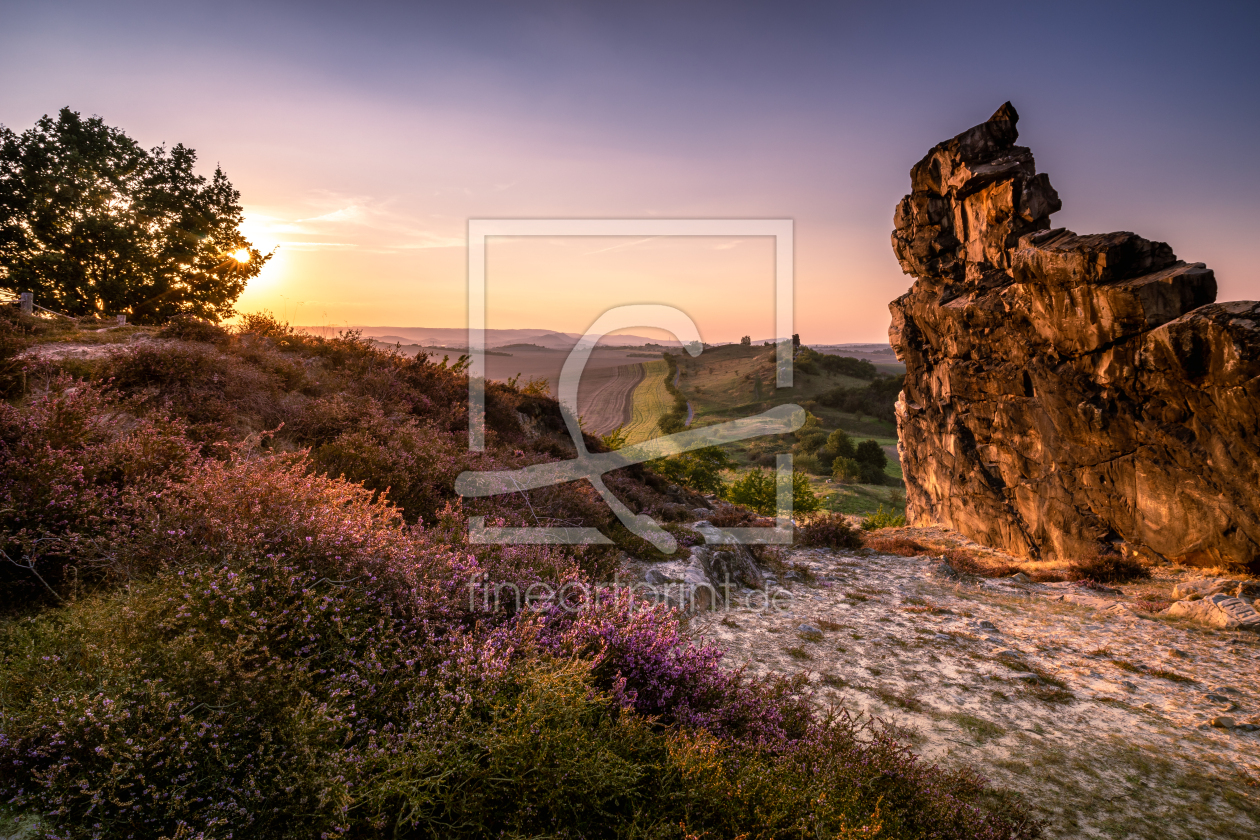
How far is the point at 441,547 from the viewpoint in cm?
491

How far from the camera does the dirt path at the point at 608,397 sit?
35438mm

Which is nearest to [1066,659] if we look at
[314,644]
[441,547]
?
[441,547]

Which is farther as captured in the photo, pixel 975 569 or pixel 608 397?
pixel 608 397

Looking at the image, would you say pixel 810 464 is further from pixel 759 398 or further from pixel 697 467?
pixel 697 467

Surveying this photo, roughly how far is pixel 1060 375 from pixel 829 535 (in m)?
8.72

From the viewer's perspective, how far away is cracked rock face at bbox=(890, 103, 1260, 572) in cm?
1241

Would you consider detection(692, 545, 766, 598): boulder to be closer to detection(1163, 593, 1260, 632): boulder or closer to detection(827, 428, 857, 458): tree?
detection(1163, 593, 1260, 632): boulder

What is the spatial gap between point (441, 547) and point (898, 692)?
511 cm

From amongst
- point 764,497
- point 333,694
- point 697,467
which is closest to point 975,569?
point 764,497

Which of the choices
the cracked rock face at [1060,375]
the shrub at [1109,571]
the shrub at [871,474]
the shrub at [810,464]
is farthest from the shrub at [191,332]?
the shrub at [810,464]

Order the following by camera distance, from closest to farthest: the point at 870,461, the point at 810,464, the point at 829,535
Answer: the point at 829,535
the point at 870,461
the point at 810,464

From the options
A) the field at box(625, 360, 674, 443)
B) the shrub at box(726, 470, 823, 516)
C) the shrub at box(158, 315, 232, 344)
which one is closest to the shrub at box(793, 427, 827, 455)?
the field at box(625, 360, 674, 443)

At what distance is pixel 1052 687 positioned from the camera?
6.44 metres

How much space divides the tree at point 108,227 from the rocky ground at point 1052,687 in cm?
2731
